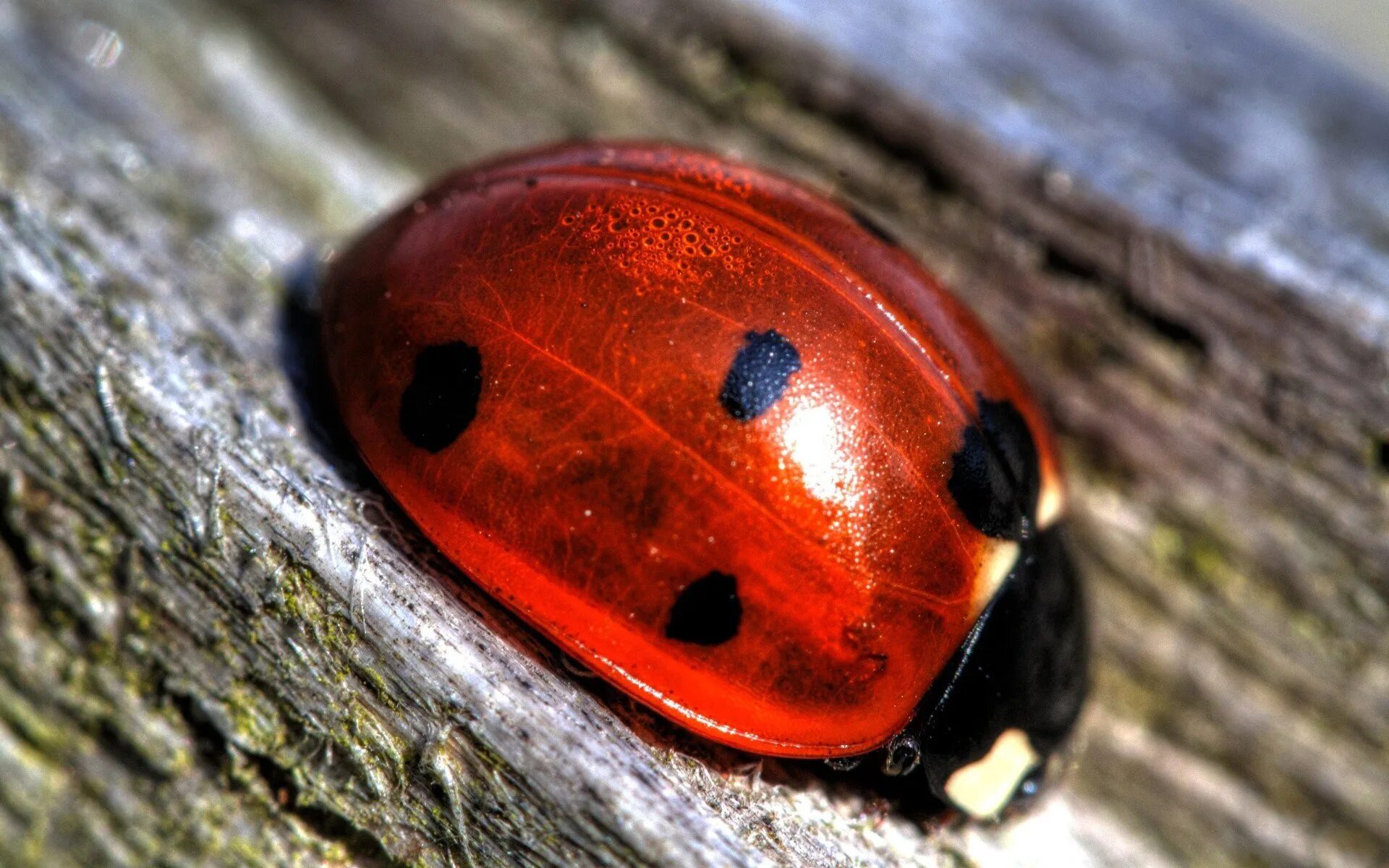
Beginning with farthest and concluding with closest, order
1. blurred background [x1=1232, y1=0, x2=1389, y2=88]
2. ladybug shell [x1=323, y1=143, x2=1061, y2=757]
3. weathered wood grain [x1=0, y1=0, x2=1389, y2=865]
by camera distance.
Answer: blurred background [x1=1232, y1=0, x2=1389, y2=88], ladybug shell [x1=323, y1=143, x2=1061, y2=757], weathered wood grain [x1=0, y1=0, x2=1389, y2=865]

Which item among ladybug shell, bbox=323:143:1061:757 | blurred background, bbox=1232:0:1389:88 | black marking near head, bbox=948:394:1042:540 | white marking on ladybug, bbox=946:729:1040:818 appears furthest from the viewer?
blurred background, bbox=1232:0:1389:88

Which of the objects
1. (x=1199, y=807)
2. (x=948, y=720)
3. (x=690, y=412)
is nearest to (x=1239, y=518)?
(x=1199, y=807)

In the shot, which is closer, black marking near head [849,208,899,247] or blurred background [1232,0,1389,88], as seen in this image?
black marking near head [849,208,899,247]

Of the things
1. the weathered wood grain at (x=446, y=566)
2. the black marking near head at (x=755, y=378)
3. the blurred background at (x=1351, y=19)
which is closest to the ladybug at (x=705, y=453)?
the black marking near head at (x=755, y=378)

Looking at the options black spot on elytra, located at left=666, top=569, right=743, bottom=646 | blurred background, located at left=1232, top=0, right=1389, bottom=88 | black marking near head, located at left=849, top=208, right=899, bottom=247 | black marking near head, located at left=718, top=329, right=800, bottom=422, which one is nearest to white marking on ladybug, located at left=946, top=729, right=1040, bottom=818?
black spot on elytra, located at left=666, top=569, right=743, bottom=646

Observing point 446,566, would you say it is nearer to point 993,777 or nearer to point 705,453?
point 705,453

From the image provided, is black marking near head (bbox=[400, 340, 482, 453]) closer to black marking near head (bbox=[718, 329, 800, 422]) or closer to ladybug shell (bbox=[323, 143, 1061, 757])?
ladybug shell (bbox=[323, 143, 1061, 757])

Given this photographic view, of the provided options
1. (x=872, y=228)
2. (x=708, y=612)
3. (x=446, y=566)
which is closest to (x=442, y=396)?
(x=446, y=566)
